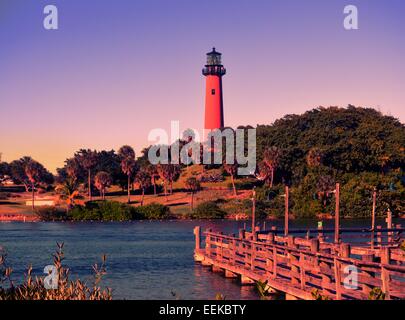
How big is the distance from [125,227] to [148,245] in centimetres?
2879

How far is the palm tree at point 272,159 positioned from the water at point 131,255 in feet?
48.3

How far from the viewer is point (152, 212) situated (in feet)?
336

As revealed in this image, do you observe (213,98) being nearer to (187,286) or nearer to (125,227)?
(125,227)

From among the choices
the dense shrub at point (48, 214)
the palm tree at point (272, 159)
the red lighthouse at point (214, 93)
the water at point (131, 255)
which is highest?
the red lighthouse at point (214, 93)

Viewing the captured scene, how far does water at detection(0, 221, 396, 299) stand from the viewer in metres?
31.3

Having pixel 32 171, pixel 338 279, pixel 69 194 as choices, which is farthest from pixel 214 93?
pixel 338 279

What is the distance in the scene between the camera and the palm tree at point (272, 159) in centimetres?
10600

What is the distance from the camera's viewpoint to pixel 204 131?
4587 inches

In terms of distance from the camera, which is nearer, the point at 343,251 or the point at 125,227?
the point at 343,251

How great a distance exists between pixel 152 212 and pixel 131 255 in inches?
2022

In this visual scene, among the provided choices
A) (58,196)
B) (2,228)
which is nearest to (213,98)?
(58,196)

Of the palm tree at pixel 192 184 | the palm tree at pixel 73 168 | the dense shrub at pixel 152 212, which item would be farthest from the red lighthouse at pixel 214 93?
the palm tree at pixel 73 168

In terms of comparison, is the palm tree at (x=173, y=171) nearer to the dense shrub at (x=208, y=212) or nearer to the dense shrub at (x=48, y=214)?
the dense shrub at (x=208, y=212)

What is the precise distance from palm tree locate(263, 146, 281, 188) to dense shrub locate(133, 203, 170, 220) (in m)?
15.1
